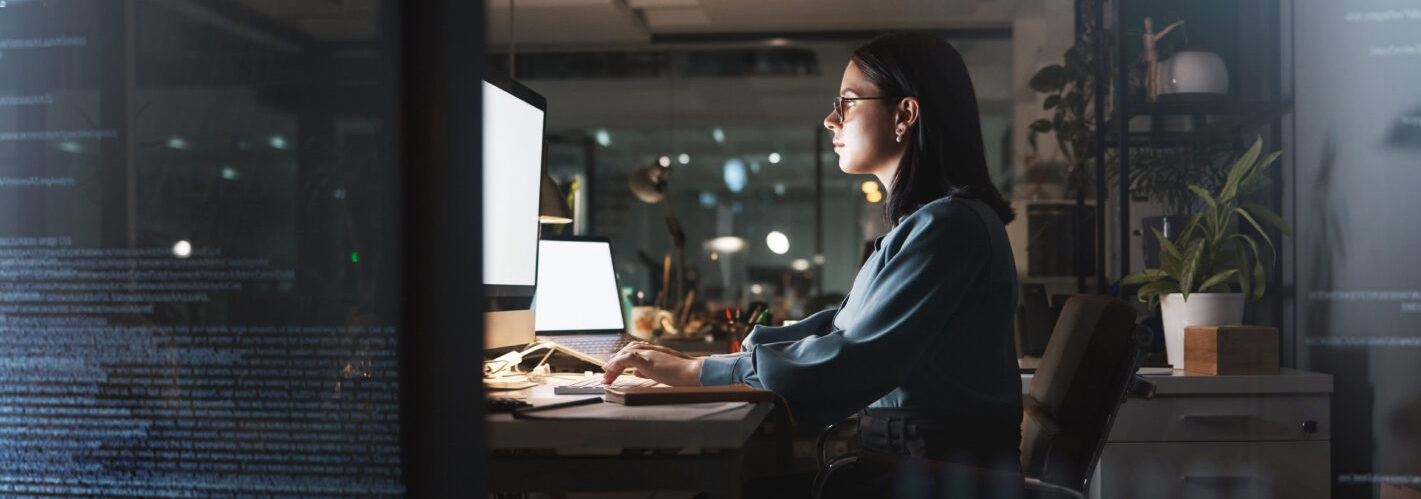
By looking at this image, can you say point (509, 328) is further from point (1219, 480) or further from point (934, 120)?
point (1219, 480)

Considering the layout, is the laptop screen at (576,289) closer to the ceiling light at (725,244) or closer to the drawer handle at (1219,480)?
the drawer handle at (1219,480)

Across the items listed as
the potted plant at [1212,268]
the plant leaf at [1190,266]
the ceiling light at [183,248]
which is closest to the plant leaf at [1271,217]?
the potted plant at [1212,268]

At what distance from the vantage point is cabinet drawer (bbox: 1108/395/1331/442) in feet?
6.89

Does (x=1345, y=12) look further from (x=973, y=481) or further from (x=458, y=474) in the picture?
(x=458, y=474)

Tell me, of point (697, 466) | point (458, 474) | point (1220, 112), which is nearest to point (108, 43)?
point (458, 474)

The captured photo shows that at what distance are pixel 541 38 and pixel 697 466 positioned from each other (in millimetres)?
5164

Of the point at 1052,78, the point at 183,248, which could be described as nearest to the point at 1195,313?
the point at 1052,78

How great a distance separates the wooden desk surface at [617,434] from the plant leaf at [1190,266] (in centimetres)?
162

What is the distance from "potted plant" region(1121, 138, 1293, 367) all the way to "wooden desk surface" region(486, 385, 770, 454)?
1639 millimetres

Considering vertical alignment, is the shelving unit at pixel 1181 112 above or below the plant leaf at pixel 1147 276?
above

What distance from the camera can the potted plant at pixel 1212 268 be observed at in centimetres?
225

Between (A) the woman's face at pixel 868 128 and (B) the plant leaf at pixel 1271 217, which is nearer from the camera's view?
(A) the woman's face at pixel 868 128

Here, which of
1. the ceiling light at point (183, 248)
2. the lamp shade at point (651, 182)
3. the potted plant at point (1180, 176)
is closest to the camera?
the ceiling light at point (183, 248)

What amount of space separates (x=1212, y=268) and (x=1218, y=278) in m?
0.09
